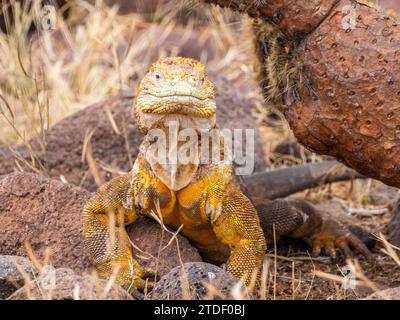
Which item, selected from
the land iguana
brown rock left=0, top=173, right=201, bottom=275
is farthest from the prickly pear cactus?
brown rock left=0, top=173, right=201, bottom=275

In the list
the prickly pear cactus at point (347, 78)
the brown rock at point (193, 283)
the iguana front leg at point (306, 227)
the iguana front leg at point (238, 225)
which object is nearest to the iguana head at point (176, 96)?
the iguana front leg at point (238, 225)

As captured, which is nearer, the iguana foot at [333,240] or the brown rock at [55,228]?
the brown rock at [55,228]

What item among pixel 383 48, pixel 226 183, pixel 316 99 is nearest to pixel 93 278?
pixel 226 183

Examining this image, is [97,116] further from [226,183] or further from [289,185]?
[226,183]

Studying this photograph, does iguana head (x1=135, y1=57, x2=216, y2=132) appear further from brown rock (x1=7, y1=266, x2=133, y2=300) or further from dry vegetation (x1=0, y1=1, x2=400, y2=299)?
brown rock (x1=7, y1=266, x2=133, y2=300)
